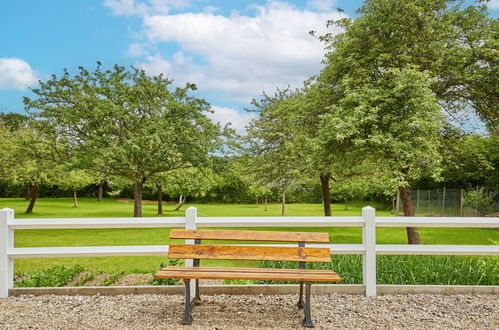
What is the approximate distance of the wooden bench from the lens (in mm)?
4266

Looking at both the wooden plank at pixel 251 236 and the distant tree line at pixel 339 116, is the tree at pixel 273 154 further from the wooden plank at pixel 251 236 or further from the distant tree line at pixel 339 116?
the wooden plank at pixel 251 236

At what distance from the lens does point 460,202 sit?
23.8m

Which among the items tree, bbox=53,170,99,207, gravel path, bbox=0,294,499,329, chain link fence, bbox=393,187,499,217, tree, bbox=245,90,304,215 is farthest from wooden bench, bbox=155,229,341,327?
chain link fence, bbox=393,187,499,217

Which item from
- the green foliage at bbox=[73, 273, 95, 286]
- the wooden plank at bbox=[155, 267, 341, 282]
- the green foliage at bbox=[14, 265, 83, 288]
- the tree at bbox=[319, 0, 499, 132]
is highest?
the tree at bbox=[319, 0, 499, 132]

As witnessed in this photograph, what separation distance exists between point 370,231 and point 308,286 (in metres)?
1.40

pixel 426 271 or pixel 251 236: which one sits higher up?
pixel 251 236

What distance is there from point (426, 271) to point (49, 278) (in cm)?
569

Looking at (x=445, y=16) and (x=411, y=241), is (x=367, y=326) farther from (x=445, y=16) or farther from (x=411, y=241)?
(x=445, y=16)

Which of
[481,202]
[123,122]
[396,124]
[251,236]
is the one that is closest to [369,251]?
[251,236]

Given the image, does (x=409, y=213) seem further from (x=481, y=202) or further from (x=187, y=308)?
(x=481, y=202)

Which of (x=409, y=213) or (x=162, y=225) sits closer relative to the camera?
(x=162, y=225)

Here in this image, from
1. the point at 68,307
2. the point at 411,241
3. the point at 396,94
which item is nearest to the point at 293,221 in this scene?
the point at 68,307

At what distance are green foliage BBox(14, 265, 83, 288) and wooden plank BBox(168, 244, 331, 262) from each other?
276 centimetres

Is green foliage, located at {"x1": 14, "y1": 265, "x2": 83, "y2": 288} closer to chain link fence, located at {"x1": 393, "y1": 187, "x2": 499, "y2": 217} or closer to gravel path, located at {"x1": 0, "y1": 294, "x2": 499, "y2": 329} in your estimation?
gravel path, located at {"x1": 0, "y1": 294, "x2": 499, "y2": 329}
